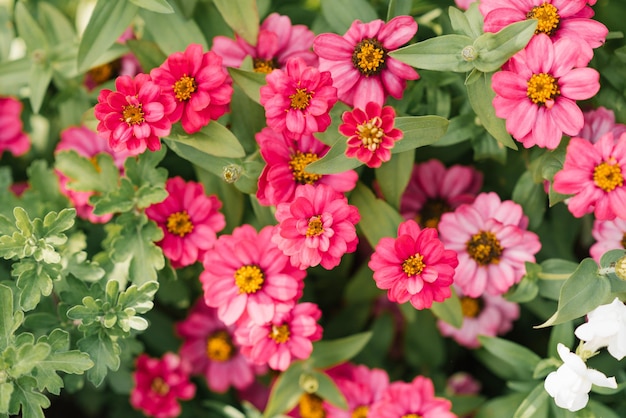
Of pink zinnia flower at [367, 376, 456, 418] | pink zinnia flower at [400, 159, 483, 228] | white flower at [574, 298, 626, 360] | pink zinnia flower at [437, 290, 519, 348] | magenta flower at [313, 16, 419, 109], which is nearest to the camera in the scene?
white flower at [574, 298, 626, 360]

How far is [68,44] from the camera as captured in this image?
1471 millimetres

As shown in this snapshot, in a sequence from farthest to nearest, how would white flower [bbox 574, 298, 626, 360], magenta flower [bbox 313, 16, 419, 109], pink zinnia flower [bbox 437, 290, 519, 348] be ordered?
pink zinnia flower [bbox 437, 290, 519, 348], magenta flower [bbox 313, 16, 419, 109], white flower [bbox 574, 298, 626, 360]

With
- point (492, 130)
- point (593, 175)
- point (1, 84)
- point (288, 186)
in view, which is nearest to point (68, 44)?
point (1, 84)

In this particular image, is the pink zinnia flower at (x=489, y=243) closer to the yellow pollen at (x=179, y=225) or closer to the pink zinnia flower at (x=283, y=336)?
the pink zinnia flower at (x=283, y=336)

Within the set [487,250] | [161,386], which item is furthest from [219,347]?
[487,250]

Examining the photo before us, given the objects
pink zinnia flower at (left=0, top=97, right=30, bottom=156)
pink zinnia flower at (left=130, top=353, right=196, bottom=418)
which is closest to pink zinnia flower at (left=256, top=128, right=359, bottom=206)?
pink zinnia flower at (left=130, top=353, right=196, bottom=418)

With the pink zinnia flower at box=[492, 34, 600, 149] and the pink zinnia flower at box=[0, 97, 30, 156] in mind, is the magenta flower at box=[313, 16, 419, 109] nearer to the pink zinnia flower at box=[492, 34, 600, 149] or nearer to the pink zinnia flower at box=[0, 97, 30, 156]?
the pink zinnia flower at box=[492, 34, 600, 149]

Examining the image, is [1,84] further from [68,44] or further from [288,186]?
[288,186]

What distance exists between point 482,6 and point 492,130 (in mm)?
199

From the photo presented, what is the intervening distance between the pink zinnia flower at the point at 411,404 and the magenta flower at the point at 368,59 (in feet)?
1.73

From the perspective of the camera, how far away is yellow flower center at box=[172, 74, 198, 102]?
112 centimetres

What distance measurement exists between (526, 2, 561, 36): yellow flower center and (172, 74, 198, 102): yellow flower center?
564 millimetres

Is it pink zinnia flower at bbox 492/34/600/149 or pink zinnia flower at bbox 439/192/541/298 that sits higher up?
pink zinnia flower at bbox 492/34/600/149

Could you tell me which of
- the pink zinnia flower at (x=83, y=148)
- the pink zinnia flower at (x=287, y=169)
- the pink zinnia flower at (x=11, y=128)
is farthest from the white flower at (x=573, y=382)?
the pink zinnia flower at (x=11, y=128)
